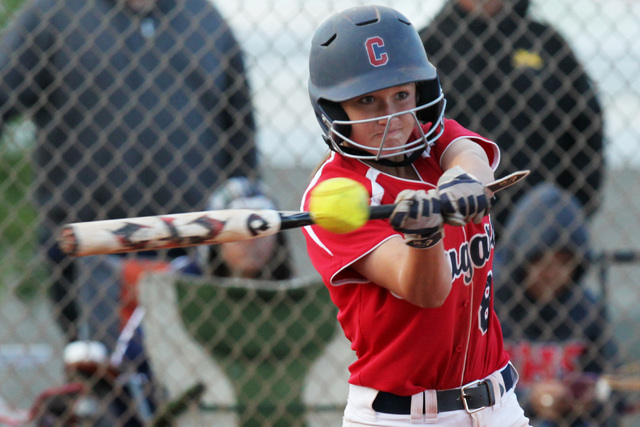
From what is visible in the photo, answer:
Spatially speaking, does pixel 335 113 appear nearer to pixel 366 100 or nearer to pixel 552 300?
pixel 366 100

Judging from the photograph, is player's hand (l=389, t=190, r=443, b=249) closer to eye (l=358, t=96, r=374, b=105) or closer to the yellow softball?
the yellow softball

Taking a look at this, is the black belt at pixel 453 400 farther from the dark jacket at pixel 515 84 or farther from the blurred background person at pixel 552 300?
the dark jacket at pixel 515 84

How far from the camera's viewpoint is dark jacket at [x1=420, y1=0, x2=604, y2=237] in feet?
10.9

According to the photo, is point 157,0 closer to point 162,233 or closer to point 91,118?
point 91,118

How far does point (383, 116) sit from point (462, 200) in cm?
34

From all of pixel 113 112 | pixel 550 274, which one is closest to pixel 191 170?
pixel 113 112

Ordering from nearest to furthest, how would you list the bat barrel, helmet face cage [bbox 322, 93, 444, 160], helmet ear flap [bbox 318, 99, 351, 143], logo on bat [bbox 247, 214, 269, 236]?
the bat barrel, logo on bat [bbox 247, 214, 269, 236], helmet face cage [bbox 322, 93, 444, 160], helmet ear flap [bbox 318, 99, 351, 143]

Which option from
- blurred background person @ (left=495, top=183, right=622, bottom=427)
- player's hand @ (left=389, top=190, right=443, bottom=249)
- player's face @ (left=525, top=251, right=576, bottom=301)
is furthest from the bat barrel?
player's face @ (left=525, top=251, right=576, bottom=301)

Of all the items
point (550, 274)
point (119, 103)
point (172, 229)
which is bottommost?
point (550, 274)

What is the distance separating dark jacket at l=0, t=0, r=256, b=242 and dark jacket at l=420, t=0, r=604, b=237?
2.71 ft

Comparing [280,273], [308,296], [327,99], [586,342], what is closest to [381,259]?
[327,99]

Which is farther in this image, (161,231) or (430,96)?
(430,96)

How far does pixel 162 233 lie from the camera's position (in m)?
1.55

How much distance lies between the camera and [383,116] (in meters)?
1.79
